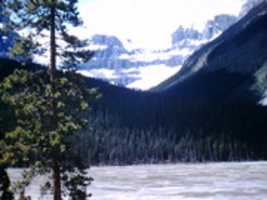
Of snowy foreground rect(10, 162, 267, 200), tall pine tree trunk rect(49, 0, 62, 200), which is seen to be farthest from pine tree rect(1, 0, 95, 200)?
snowy foreground rect(10, 162, 267, 200)

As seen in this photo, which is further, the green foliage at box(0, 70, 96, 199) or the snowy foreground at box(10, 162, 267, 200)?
the snowy foreground at box(10, 162, 267, 200)

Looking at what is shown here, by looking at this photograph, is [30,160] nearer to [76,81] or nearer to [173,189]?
[76,81]

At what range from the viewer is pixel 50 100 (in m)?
32.9

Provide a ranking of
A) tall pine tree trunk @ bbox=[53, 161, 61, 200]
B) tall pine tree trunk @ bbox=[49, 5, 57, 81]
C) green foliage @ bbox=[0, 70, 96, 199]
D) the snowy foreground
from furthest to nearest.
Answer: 1. the snowy foreground
2. tall pine tree trunk @ bbox=[49, 5, 57, 81]
3. tall pine tree trunk @ bbox=[53, 161, 61, 200]
4. green foliage @ bbox=[0, 70, 96, 199]

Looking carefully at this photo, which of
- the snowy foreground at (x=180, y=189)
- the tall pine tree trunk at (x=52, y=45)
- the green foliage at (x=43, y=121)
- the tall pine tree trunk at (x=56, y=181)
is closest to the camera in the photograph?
the green foliage at (x=43, y=121)

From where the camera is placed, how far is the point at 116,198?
104625mm

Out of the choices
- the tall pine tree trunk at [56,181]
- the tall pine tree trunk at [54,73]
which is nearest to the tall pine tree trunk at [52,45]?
the tall pine tree trunk at [54,73]

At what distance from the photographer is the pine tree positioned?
3219 centimetres

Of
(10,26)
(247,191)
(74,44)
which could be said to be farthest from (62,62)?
(247,191)

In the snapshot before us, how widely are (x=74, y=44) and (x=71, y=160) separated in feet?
18.9

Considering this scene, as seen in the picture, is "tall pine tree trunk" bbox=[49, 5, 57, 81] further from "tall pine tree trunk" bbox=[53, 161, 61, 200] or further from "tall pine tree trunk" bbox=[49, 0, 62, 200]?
"tall pine tree trunk" bbox=[53, 161, 61, 200]

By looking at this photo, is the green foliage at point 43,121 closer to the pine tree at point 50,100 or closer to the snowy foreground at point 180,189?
the pine tree at point 50,100

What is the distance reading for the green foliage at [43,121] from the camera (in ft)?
105

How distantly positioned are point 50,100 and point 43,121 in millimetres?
1121
